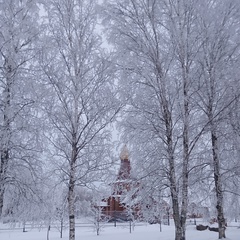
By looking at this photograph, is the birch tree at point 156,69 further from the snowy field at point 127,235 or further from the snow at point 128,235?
the snow at point 128,235

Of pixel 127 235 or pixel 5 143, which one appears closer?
pixel 5 143

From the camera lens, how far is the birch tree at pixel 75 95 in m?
10.7

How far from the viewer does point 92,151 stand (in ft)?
35.8

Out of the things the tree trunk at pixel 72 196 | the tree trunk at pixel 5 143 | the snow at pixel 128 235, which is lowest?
the snow at pixel 128 235

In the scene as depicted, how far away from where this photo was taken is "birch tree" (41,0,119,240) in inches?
422

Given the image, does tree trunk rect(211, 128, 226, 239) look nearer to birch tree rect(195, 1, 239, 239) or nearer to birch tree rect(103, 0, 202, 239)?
birch tree rect(195, 1, 239, 239)

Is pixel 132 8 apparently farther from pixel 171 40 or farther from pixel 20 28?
pixel 20 28

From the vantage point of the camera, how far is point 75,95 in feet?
36.0

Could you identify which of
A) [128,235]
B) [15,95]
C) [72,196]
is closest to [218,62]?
[72,196]

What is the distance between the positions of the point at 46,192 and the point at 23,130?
2306 millimetres

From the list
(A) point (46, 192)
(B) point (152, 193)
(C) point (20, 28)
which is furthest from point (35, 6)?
(B) point (152, 193)

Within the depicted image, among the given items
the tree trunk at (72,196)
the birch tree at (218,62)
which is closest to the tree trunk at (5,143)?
the tree trunk at (72,196)

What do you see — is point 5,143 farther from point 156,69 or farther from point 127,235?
point 127,235

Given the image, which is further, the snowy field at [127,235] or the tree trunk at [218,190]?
the snowy field at [127,235]
